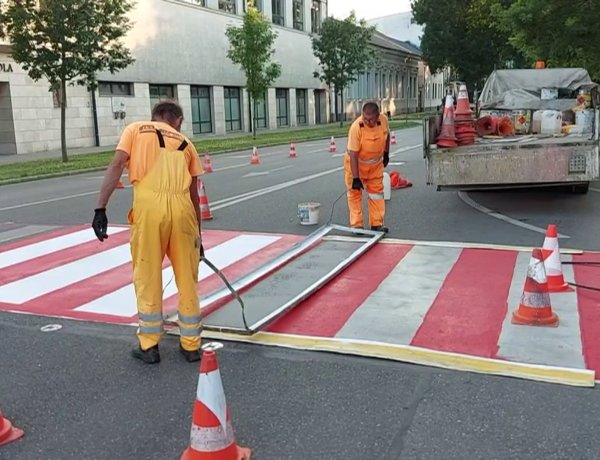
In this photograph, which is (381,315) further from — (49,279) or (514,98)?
(514,98)

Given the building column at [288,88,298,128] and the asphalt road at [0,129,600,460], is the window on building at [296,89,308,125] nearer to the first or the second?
the building column at [288,88,298,128]

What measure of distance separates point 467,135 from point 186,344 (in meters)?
6.60

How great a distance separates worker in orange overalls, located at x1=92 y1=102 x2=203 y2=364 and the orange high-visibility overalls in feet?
12.9

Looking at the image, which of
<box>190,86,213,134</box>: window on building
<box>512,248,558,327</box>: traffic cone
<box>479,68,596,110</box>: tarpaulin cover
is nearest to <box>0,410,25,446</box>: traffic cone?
<box>512,248,558,327</box>: traffic cone

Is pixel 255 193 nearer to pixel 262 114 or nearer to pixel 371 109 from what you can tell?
pixel 371 109

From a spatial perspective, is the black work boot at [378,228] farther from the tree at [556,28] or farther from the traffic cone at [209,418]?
the tree at [556,28]

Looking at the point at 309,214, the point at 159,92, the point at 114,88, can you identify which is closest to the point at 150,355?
the point at 309,214

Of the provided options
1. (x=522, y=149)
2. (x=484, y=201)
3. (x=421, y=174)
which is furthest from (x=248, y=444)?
(x=421, y=174)

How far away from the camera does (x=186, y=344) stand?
4.56 m

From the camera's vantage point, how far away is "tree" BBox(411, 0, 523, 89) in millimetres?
53844

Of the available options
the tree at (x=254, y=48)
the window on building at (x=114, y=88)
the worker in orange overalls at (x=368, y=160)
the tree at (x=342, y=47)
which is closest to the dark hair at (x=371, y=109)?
the worker in orange overalls at (x=368, y=160)

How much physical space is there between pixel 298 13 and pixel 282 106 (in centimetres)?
757

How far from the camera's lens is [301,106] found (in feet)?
164

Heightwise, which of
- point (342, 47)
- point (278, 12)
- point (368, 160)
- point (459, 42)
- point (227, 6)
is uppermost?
point (278, 12)
